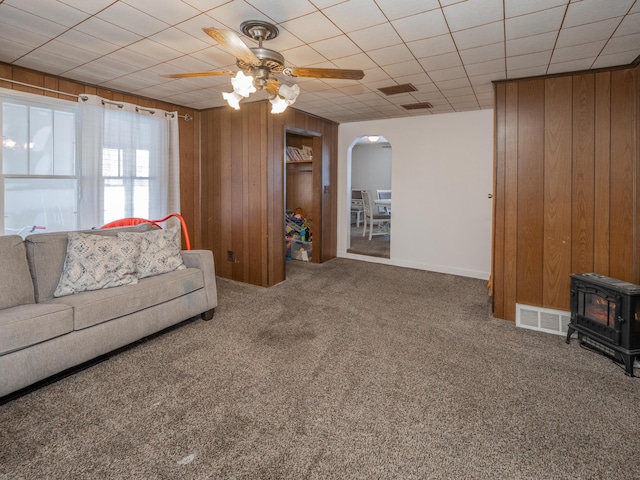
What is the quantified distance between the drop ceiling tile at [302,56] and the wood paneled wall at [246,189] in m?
1.42

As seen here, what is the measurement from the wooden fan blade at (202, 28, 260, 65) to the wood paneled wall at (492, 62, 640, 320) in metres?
2.57

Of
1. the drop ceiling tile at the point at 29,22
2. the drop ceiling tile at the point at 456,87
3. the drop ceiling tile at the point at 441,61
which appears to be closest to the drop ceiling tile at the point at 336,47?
the drop ceiling tile at the point at 441,61

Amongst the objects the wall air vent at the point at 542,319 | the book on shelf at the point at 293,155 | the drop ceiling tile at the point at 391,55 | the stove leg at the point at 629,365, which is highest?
the drop ceiling tile at the point at 391,55

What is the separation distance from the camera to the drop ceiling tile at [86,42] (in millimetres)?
2602

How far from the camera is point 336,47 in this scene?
2.75 m

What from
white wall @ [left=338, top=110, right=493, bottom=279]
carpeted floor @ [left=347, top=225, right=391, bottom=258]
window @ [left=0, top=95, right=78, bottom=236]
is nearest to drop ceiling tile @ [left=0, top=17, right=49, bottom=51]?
window @ [left=0, top=95, right=78, bottom=236]

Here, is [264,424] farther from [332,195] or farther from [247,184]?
[332,195]

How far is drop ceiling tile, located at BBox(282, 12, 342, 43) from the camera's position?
229 centimetres

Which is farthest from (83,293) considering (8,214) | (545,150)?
(545,150)

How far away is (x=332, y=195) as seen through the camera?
242 inches

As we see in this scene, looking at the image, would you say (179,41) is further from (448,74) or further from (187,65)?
(448,74)

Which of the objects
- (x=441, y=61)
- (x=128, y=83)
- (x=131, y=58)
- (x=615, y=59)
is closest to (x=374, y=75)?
(x=441, y=61)

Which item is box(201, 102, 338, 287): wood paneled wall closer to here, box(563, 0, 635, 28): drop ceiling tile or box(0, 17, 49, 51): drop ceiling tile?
box(0, 17, 49, 51): drop ceiling tile

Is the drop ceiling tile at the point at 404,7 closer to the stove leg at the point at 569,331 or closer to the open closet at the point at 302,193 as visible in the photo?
the stove leg at the point at 569,331
